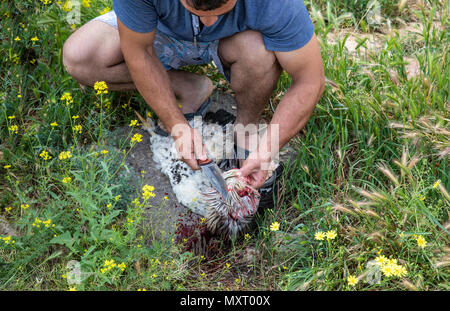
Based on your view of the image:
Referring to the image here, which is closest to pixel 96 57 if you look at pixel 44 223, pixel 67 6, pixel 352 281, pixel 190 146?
pixel 67 6

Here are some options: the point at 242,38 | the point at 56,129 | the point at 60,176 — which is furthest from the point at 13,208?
the point at 242,38

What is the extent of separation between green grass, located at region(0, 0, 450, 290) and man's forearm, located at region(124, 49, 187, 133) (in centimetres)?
32

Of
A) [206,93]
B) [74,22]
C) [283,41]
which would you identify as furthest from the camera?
[74,22]

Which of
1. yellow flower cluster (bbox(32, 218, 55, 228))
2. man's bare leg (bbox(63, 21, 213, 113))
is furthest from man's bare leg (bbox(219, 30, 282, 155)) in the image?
yellow flower cluster (bbox(32, 218, 55, 228))

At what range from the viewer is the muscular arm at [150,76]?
8.57 ft

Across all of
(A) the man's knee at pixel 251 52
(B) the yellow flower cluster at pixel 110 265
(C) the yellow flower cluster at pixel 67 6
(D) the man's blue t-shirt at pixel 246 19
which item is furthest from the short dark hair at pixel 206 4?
(C) the yellow flower cluster at pixel 67 6

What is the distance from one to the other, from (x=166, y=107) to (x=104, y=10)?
A: 116 cm

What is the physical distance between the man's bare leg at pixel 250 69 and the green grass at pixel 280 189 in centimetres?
39

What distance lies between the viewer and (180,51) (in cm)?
291

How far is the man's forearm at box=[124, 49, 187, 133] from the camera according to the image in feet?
8.75

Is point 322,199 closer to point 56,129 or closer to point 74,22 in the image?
point 56,129

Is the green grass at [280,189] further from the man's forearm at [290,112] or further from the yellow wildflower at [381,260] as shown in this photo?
the man's forearm at [290,112]

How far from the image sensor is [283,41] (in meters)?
2.46

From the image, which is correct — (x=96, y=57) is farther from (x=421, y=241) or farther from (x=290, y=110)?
(x=421, y=241)
